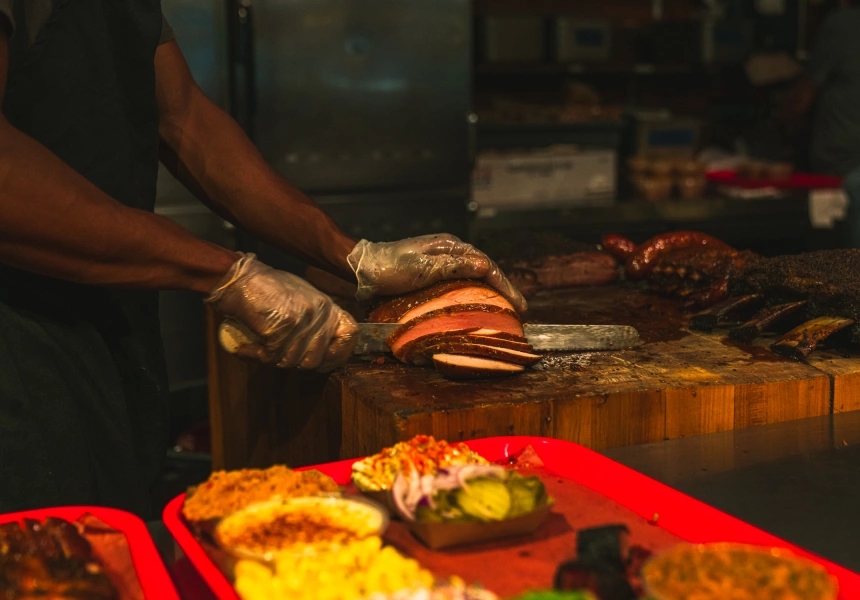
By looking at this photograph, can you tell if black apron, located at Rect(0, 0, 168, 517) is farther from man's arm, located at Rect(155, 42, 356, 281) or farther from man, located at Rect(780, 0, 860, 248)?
man, located at Rect(780, 0, 860, 248)

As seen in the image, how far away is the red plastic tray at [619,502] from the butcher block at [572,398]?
246mm

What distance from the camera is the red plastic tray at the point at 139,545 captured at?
1365 mm

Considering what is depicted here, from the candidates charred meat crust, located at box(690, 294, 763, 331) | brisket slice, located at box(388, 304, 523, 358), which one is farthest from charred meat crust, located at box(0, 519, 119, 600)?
charred meat crust, located at box(690, 294, 763, 331)

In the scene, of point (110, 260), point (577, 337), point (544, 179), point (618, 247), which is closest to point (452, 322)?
point (577, 337)

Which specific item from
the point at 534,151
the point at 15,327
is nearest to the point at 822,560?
the point at 15,327

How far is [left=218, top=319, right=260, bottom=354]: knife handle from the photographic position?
7.72ft

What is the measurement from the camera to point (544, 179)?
6.53 metres

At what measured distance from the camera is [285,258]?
530 centimetres

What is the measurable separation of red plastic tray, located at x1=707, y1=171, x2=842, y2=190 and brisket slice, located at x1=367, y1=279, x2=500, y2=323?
15.1 feet

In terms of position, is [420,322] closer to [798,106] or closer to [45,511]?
[45,511]

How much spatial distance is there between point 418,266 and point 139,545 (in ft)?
4.33

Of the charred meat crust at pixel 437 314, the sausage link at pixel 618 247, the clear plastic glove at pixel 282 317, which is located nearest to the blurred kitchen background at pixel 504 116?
the sausage link at pixel 618 247

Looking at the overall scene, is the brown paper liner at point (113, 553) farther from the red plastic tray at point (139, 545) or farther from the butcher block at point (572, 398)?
the butcher block at point (572, 398)

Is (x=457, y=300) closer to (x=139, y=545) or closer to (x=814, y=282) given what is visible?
(x=814, y=282)
